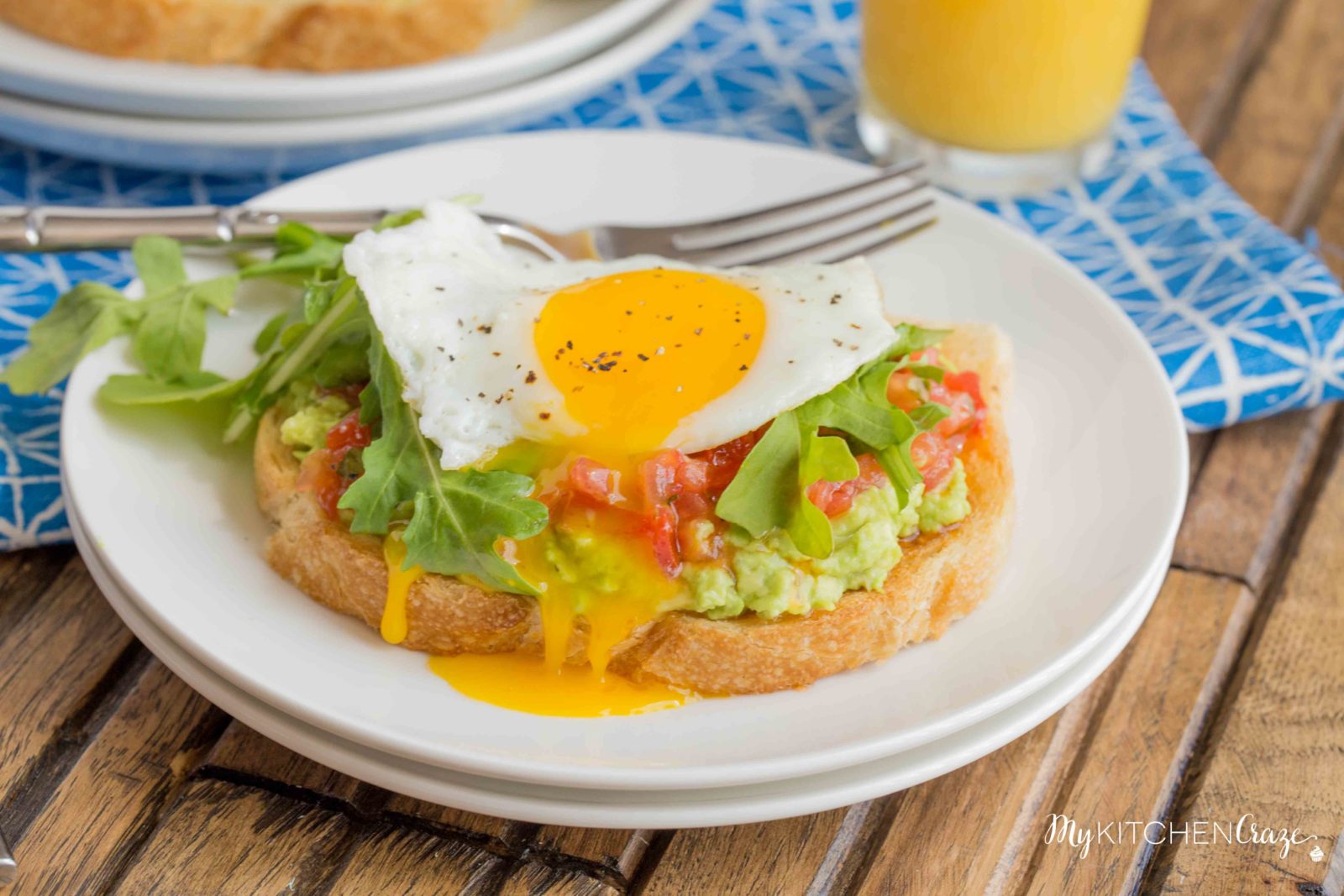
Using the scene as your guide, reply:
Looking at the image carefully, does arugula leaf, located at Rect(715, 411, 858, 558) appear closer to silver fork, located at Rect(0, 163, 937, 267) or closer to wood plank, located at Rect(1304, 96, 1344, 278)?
silver fork, located at Rect(0, 163, 937, 267)

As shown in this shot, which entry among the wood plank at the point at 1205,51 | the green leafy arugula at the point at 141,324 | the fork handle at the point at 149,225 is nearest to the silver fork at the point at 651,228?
the fork handle at the point at 149,225

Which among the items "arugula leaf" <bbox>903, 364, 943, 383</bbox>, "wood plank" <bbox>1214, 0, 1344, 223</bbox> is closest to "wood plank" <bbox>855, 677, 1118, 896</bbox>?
"arugula leaf" <bbox>903, 364, 943, 383</bbox>

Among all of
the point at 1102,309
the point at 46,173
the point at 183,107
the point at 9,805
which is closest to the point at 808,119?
the point at 1102,309

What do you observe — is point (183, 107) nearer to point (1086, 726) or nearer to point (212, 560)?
point (212, 560)

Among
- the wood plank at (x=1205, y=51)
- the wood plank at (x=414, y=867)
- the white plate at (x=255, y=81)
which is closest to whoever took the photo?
the wood plank at (x=414, y=867)

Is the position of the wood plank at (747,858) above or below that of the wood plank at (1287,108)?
above

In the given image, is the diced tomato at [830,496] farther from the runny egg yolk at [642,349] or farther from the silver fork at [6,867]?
the silver fork at [6,867]
